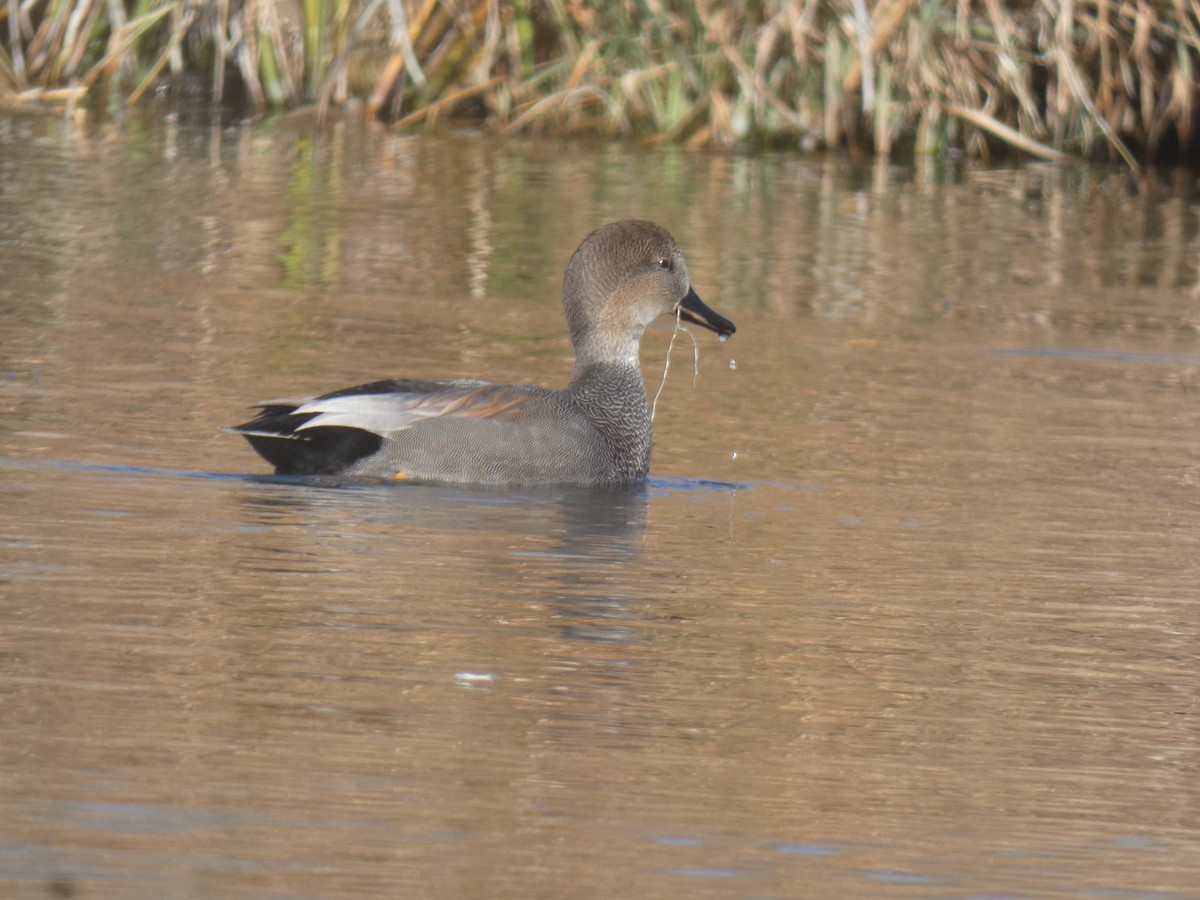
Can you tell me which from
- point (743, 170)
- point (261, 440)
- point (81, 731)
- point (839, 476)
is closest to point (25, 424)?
point (261, 440)

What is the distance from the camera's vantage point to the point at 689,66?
53.7 feet

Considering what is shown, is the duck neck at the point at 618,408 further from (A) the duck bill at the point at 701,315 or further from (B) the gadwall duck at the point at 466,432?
(A) the duck bill at the point at 701,315

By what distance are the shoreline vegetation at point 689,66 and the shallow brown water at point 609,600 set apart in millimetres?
4779

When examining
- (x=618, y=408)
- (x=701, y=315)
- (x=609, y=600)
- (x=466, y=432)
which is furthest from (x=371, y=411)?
(x=701, y=315)

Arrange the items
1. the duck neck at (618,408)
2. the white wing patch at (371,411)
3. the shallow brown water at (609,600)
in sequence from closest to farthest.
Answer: the shallow brown water at (609,600), the white wing patch at (371,411), the duck neck at (618,408)

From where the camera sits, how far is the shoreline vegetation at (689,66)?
15.8 meters

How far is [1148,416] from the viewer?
7.92 m

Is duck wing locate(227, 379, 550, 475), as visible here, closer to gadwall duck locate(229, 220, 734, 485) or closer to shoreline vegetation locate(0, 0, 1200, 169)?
gadwall duck locate(229, 220, 734, 485)

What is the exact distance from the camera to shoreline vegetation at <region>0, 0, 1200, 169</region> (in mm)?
15844

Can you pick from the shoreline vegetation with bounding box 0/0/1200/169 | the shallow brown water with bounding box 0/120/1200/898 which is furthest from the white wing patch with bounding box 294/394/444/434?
the shoreline vegetation with bounding box 0/0/1200/169

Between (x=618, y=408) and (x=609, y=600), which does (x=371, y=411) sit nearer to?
(x=618, y=408)

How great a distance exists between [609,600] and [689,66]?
37.9 feet

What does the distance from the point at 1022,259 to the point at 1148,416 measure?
14.3ft

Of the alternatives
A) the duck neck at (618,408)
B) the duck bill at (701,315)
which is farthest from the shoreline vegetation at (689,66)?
the duck neck at (618,408)
